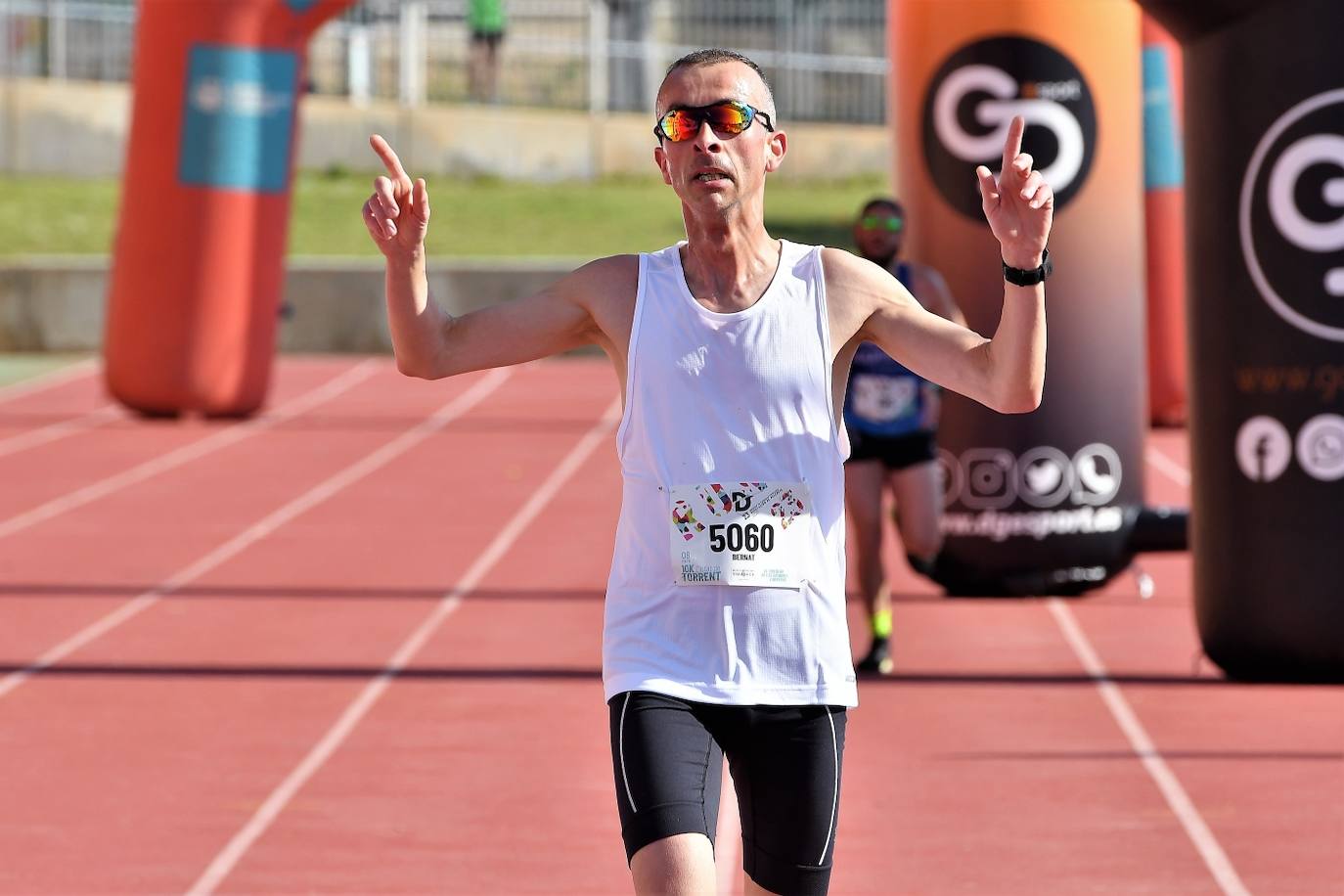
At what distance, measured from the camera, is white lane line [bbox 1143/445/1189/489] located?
15.3 meters

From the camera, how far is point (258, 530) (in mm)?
12711

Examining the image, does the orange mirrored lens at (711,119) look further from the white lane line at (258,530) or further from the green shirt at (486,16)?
the green shirt at (486,16)

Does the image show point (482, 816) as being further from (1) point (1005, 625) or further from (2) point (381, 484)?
(2) point (381, 484)

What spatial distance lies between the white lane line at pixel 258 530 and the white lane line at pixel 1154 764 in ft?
12.7

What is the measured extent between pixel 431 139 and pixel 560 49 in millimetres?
2722

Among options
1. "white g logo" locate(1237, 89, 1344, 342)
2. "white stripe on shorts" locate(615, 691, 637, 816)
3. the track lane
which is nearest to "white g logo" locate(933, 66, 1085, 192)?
"white g logo" locate(1237, 89, 1344, 342)

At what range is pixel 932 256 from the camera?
10312 millimetres

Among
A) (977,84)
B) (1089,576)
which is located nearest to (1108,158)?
(977,84)

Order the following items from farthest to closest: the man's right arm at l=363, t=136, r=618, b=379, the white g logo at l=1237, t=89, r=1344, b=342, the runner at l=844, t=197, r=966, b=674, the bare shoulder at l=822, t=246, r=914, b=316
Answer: the runner at l=844, t=197, r=966, b=674
the white g logo at l=1237, t=89, r=1344, b=342
the bare shoulder at l=822, t=246, r=914, b=316
the man's right arm at l=363, t=136, r=618, b=379

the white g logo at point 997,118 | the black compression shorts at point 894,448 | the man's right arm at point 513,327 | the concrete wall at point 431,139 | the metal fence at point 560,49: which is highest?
the metal fence at point 560,49

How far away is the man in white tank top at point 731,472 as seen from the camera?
3.47m

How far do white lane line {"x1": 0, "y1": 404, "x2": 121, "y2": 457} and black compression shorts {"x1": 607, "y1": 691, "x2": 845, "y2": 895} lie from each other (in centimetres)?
1329

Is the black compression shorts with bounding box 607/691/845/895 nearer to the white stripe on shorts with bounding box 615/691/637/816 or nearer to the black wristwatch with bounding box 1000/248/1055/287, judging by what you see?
the white stripe on shorts with bounding box 615/691/637/816

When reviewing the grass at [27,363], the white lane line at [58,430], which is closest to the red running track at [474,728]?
the white lane line at [58,430]
